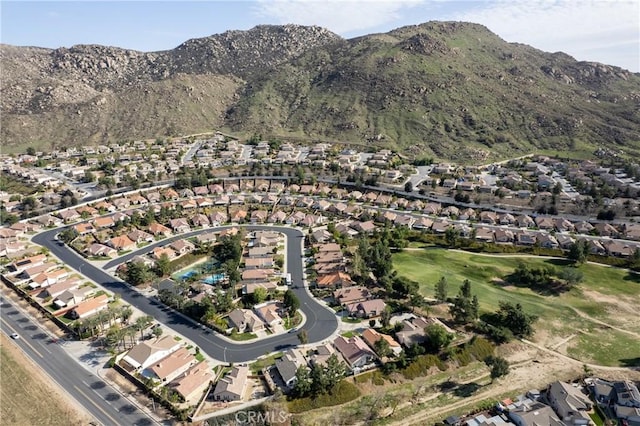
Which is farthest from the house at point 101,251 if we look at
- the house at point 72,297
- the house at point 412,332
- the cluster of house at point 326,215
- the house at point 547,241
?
the house at point 547,241

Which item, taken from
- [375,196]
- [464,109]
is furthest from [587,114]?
[375,196]

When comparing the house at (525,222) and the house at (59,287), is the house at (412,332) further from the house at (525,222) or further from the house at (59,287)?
the house at (59,287)

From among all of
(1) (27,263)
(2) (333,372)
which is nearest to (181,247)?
(1) (27,263)

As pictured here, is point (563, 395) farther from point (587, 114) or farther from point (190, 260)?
point (587, 114)

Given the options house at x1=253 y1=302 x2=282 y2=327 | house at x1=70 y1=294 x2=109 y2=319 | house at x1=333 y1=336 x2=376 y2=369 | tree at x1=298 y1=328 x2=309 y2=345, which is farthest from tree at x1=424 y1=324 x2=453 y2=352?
house at x1=70 y1=294 x2=109 y2=319

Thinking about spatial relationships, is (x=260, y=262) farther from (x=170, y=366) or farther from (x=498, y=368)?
(x=498, y=368)

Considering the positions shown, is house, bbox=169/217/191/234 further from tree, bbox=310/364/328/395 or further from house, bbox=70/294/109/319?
tree, bbox=310/364/328/395
